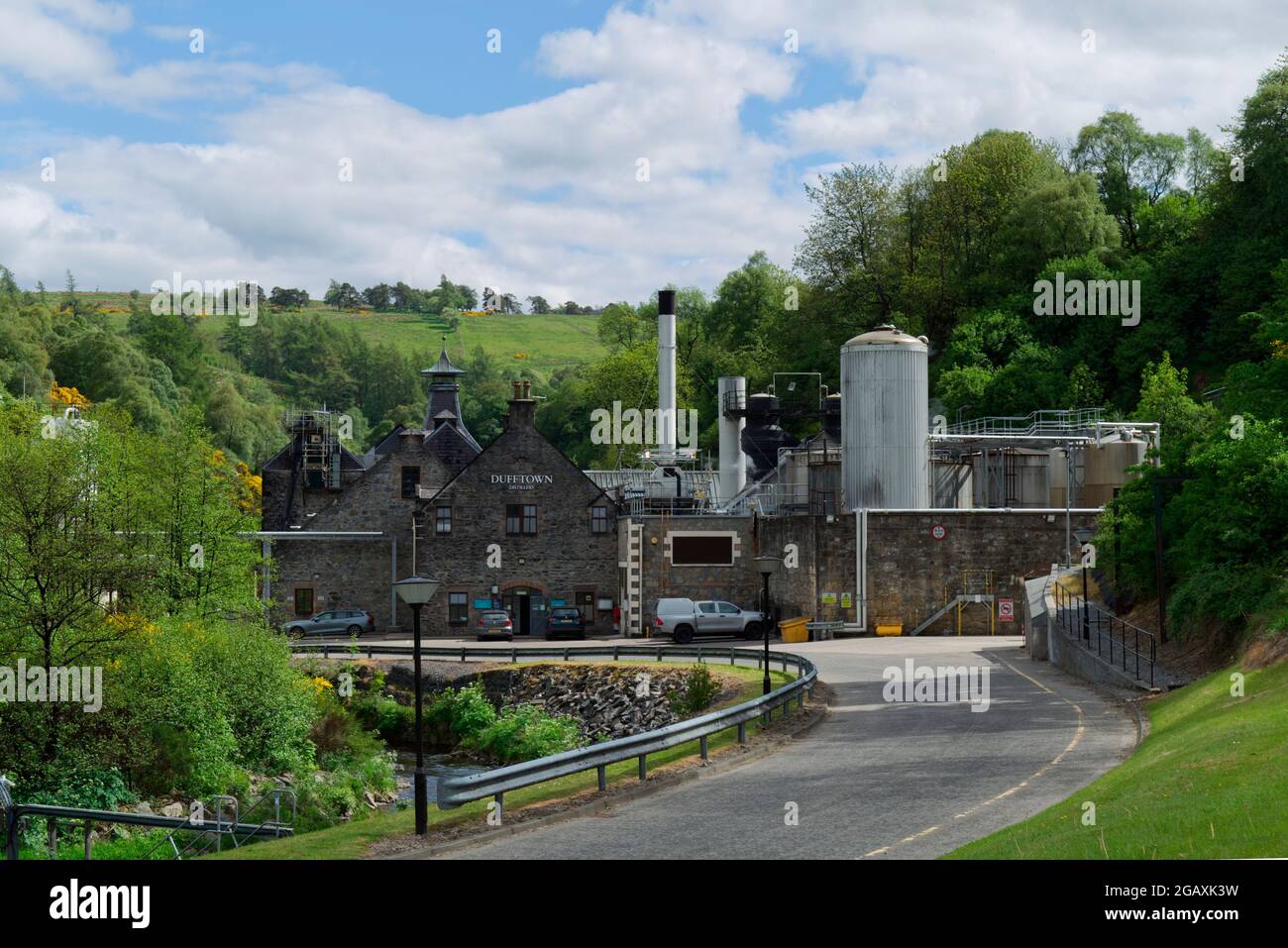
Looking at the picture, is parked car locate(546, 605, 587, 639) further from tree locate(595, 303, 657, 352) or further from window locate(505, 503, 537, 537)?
tree locate(595, 303, 657, 352)

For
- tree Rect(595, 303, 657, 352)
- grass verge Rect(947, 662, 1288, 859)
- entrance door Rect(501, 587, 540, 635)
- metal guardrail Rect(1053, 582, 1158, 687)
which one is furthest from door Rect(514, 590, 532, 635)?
tree Rect(595, 303, 657, 352)

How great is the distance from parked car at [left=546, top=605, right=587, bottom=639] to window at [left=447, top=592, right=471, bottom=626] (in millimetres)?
3909

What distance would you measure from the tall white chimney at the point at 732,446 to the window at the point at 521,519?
14042 millimetres

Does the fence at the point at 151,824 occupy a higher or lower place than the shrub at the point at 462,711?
higher

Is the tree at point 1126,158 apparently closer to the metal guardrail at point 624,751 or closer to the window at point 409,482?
the window at point 409,482

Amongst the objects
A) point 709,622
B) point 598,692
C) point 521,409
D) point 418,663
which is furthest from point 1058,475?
point 418,663

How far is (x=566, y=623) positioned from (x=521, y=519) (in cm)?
500

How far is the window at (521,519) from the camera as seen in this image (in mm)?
57594

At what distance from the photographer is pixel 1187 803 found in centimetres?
1474

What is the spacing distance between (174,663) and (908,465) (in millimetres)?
28809

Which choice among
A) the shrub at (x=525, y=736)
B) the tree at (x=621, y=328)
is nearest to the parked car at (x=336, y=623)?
the shrub at (x=525, y=736)

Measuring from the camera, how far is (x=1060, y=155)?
315 feet

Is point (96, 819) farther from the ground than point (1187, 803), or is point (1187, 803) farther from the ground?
point (1187, 803)

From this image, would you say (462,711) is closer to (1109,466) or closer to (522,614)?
(522,614)
